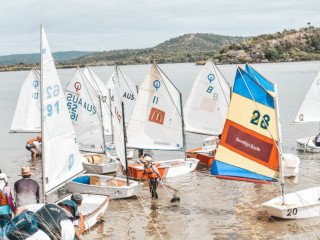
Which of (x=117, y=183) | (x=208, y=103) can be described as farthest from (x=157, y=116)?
(x=208, y=103)

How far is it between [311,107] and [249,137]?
1569cm

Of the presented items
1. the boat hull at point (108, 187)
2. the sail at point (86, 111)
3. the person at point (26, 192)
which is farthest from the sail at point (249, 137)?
the sail at point (86, 111)

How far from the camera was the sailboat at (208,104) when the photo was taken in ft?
81.7

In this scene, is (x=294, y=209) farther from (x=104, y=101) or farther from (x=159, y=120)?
(x=104, y=101)

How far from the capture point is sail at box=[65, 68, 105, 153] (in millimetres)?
23953

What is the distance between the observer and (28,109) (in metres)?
29.5

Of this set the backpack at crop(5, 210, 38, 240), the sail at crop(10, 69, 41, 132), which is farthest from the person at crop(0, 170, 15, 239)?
the sail at crop(10, 69, 41, 132)

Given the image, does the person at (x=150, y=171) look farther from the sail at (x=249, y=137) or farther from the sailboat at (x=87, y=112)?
the sailboat at (x=87, y=112)

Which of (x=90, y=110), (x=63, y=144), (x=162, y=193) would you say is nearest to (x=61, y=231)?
(x=63, y=144)

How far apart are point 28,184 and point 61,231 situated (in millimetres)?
3949

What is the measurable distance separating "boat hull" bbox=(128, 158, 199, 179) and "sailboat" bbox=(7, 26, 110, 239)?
6737 millimetres

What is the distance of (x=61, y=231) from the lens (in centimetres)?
672

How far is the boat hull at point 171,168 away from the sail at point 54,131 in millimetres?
7027

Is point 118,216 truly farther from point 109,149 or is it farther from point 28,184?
point 109,149
